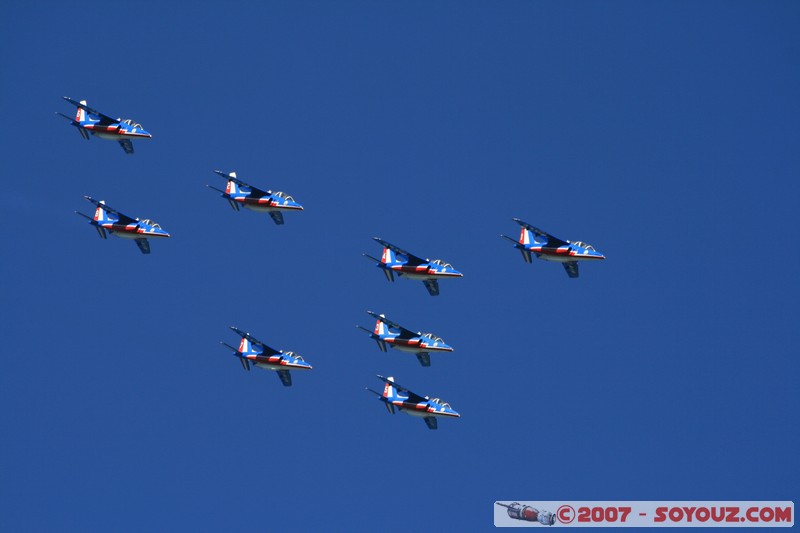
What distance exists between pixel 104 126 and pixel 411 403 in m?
32.7

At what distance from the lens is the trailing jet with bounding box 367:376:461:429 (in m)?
116

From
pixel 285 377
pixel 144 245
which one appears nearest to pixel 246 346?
pixel 285 377

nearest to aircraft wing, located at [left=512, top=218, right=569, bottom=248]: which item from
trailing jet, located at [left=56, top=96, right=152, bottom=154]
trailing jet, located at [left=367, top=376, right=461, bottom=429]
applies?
trailing jet, located at [left=367, top=376, right=461, bottom=429]

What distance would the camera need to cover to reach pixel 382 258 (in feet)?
369

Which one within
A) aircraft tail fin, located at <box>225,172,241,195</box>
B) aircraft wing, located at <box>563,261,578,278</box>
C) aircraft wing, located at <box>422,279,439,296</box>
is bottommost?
aircraft wing, located at <box>422,279,439,296</box>

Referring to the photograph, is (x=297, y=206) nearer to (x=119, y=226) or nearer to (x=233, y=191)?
(x=233, y=191)

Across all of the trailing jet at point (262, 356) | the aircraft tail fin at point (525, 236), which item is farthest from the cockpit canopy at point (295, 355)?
the aircraft tail fin at point (525, 236)

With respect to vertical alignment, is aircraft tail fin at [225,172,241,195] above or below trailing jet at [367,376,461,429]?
above

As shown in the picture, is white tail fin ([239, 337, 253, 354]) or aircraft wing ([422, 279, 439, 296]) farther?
white tail fin ([239, 337, 253, 354])

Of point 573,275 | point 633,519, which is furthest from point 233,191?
point 633,519

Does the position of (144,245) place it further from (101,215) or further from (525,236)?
(525,236)

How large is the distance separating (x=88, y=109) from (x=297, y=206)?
742 inches

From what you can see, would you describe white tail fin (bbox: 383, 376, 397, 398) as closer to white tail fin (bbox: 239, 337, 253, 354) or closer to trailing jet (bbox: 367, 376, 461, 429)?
trailing jet (bbox: 367, 376, 461, 429)

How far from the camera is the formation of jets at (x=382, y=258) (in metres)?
112
